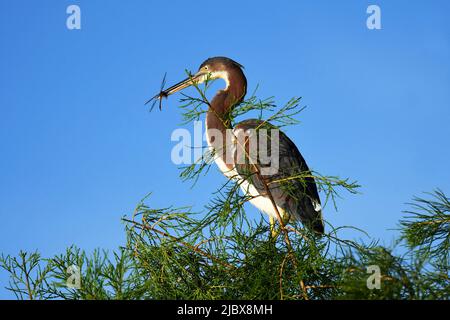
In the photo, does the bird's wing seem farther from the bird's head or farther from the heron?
the bird's head

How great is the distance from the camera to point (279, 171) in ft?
16.9

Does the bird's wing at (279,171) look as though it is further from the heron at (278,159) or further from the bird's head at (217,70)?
the bird's head at (217,70)

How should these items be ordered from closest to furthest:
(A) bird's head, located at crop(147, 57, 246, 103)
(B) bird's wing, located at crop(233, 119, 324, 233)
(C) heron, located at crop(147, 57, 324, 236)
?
(B) bird's wing, located at crop(233, 119, 324, 233)
(C) heron, located at crop(147, 57, 324, 236)
(A) bird's head, located at crop(147, 57, 246, 103)

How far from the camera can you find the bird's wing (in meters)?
3.45

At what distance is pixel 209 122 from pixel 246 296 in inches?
140

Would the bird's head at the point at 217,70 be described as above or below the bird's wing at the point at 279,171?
above

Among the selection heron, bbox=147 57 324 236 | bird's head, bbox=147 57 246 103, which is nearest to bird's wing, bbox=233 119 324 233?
heron, bbox=147 57 324 236

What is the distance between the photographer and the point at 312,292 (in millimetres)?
3348

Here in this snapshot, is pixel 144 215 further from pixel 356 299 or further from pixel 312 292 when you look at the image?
pixel 356 299

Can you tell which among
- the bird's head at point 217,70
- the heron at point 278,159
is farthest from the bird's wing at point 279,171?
the bird's head at point 217,70

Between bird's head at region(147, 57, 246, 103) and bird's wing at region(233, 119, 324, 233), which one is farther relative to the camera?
bird's head at region(147, 57, 246, 103)

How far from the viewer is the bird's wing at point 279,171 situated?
3.45m

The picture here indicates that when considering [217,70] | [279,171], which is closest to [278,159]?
[279,171]
